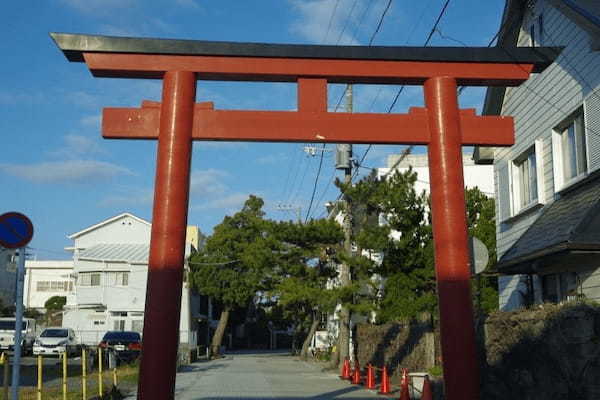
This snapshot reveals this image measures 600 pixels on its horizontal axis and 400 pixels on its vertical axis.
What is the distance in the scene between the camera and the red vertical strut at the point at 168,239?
8.13m

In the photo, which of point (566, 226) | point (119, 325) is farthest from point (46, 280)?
point (566, 226)

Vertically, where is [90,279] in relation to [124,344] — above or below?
above

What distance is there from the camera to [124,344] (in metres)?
33.2

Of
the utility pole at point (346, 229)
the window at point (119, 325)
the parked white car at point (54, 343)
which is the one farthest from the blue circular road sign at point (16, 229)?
the window at point (119, 325)

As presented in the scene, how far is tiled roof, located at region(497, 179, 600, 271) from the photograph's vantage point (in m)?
10.8

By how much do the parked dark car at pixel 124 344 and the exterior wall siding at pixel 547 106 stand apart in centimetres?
2023

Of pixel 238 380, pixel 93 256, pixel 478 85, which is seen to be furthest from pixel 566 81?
pixel 93 256

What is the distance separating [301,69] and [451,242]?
2953mm

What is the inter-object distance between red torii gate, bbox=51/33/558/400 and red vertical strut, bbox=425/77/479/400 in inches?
0.5

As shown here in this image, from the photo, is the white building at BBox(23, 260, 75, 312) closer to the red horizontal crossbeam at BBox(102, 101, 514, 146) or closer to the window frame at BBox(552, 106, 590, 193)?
the window frame at BBox(552, 106, 590, 193)

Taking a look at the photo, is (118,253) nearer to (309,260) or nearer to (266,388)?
(309,260)

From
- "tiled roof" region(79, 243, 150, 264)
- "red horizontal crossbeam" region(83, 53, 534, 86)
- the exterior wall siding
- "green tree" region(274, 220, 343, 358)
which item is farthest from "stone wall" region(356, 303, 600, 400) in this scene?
"tiled roof" region(79, 243, 150, 264)

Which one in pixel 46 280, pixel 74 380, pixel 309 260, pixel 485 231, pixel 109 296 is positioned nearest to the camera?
pixel 74 380

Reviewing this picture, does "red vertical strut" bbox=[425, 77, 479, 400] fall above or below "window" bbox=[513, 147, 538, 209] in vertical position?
below
